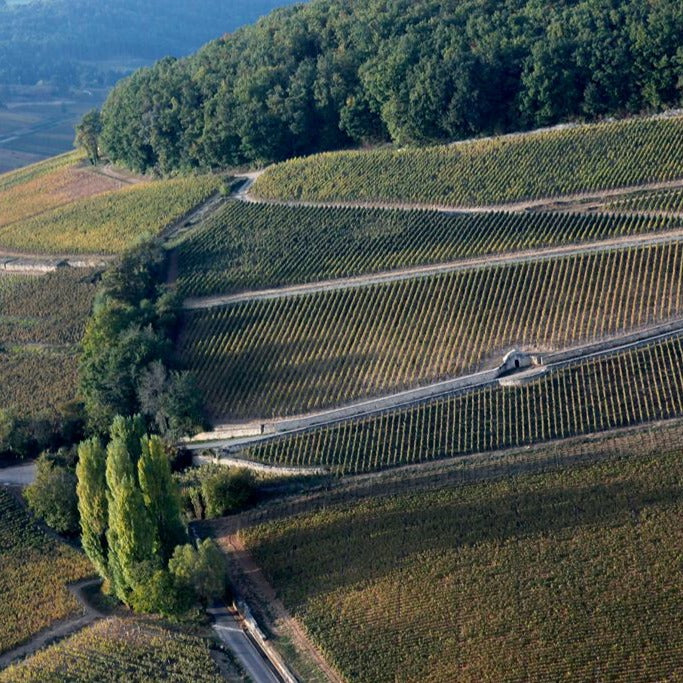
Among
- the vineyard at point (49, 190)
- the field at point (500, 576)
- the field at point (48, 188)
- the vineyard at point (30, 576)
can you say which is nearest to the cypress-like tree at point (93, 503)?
the vineyard at point (30, 576)

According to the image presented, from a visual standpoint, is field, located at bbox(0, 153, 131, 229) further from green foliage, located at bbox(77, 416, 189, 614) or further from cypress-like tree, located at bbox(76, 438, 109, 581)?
green foliage, located at bbox(77, 416, 189, 614)

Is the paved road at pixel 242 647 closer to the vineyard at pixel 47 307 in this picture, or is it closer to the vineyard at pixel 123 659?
the vineyard at pixel 123 659

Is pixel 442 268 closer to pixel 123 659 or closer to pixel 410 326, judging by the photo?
pixel 410 326

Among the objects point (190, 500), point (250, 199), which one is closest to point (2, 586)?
point (190, 500)

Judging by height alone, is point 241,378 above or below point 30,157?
below

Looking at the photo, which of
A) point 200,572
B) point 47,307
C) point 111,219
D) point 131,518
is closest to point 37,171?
point 111,219

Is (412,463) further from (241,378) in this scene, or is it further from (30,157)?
(30,157)
